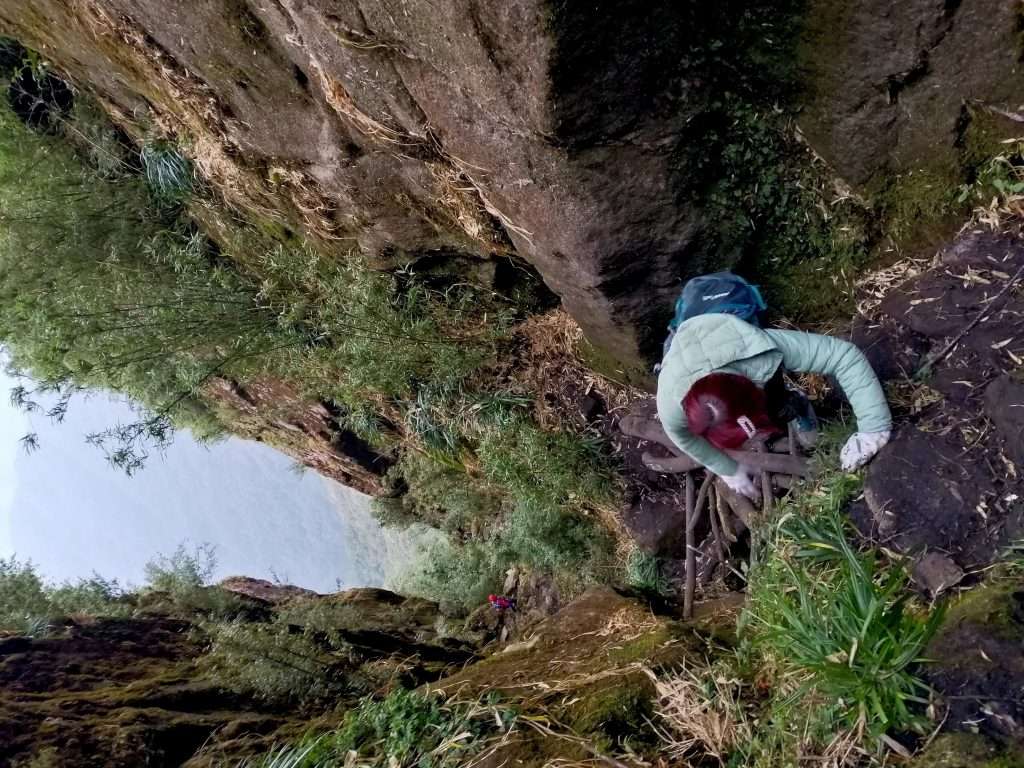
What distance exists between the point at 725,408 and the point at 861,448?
74 centimetres

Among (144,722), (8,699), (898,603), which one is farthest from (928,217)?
(8,699)

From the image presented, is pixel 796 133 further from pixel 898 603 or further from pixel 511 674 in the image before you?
pixel 511 674

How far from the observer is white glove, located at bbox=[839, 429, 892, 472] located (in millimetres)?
3432

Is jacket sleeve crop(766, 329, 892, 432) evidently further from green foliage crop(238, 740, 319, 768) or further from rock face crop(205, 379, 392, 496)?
rock face crop(205, 379, 392, 496)

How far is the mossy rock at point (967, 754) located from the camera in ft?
7.21

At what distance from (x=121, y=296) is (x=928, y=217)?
21.4ft

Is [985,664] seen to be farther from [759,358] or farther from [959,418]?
[759,358]

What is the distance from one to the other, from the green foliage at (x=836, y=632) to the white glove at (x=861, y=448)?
81 millimetres

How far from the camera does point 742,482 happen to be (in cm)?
406

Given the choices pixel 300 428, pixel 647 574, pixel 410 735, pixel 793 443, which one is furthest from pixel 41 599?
pixel 793 443

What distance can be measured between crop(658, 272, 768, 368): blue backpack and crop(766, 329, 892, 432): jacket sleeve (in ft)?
0.73

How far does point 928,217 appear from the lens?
3879 mm

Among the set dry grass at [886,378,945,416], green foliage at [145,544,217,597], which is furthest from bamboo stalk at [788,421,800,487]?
green foliage at [145,544,217,597]

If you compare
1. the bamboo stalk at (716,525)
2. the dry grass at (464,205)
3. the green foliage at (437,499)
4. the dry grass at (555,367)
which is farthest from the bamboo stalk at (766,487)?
the green foliage at (437,499)
